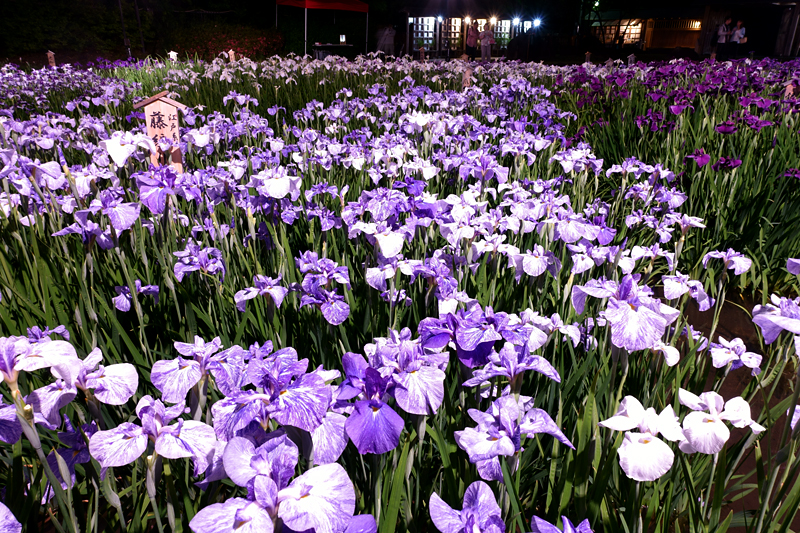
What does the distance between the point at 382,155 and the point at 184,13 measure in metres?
32.3

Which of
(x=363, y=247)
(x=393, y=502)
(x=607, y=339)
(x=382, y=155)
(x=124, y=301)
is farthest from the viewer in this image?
(x=382, y=155)

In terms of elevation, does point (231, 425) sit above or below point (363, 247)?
above

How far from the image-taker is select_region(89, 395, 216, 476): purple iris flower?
0.88 meters

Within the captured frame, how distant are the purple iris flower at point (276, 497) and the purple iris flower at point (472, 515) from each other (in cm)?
15

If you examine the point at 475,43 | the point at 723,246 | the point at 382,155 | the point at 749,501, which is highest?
the point at 475,43

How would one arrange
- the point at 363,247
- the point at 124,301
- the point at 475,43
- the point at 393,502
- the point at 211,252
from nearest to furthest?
1. the point at 393,502
2. the point at 124,301
3. the point at 211,252
4. the point at 363,247
5. the point at 475,43

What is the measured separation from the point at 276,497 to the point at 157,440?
340 mm

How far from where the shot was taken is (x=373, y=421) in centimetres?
89

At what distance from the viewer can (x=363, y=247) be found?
265 cm

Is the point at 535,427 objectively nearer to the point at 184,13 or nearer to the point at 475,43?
the point at 475,43

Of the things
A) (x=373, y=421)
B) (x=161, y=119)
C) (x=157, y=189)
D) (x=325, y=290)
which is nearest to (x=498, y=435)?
(x=373, y=421)

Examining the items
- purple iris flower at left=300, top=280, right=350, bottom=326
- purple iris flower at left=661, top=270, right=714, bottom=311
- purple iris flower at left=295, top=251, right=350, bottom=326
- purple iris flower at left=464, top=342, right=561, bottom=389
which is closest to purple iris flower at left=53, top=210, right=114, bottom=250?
purple iris flower at left=295, top=251, right=350, bottom=326

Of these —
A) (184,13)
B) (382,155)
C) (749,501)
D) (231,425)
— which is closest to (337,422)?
(231,425)

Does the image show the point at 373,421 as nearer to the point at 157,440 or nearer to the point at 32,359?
the point at 157,440
